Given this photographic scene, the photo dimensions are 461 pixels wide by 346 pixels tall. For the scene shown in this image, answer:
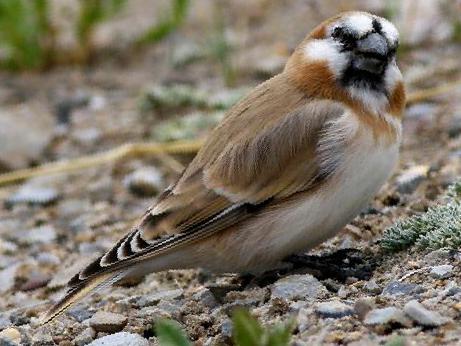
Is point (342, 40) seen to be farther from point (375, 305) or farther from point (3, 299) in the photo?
point (3, 299)

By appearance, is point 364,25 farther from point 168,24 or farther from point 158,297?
point 168,24

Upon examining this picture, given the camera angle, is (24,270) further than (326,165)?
Yes

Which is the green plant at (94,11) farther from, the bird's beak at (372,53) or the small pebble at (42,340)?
the small pebble at (42,340)

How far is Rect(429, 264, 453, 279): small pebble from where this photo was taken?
445 centimetres

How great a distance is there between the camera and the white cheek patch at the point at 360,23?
500 cm

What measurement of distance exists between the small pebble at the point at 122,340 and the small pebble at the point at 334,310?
76 centimetres

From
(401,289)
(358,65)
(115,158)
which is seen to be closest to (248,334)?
(401,289)

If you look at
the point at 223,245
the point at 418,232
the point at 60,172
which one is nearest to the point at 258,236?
the point at 223,245

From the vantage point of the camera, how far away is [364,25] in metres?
5.01

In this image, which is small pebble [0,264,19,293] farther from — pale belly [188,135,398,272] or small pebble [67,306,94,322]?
pale belly [188,135,398,272]

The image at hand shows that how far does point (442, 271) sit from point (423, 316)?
1.81 feet

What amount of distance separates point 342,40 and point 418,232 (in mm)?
944

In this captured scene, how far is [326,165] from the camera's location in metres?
4.81

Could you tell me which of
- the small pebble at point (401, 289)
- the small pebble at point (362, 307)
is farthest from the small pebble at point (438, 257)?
the small pebble at point (362, 307)
